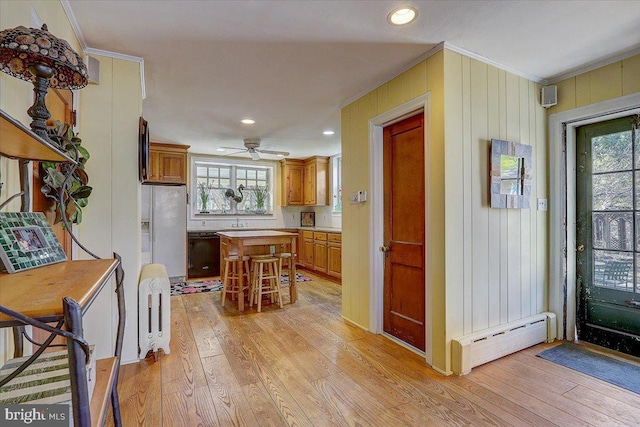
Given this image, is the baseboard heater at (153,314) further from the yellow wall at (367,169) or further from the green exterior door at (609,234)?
the green exterior door at (609,234)

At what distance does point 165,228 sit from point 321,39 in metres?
4.32

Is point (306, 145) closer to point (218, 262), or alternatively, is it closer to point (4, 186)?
point (218, 262)

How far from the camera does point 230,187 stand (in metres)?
6.79

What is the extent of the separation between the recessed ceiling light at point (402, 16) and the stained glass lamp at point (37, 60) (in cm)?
171

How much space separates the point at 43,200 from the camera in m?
1.72

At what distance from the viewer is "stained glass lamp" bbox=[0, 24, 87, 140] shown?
3.44ft

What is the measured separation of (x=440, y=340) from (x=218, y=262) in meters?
4.48

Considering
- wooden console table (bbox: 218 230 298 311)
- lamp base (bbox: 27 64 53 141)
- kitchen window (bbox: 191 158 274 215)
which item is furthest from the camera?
kitchen window (bbox: 191 158 274 215)

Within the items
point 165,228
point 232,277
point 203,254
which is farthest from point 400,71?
point 203,254

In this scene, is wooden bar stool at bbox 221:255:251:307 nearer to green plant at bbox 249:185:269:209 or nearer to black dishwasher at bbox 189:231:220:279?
black dishwasher at bbox 189:231:220:279

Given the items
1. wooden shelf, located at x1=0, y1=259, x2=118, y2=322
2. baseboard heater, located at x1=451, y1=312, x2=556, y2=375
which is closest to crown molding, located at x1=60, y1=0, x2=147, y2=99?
wooden shelf, located at x1=0, y1=259, x2=118, y2=322

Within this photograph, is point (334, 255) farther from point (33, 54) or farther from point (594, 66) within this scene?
point (33, 54)

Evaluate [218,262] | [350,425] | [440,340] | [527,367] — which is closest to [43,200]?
[350,425]

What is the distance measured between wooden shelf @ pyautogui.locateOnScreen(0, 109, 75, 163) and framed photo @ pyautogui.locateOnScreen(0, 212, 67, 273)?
22 centimetres
